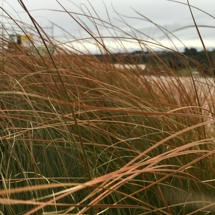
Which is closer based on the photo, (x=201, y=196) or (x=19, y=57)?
(x=201, y=196)

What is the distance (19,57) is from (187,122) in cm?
49

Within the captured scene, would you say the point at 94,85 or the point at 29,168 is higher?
the point at 94,85

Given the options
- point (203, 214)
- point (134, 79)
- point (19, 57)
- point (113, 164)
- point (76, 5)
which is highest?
point (76, 5)

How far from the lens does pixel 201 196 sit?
2.33ft

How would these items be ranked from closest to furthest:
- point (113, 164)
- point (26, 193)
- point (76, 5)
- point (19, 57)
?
point (26, 193) → point (113, 164) → point (19, 57) → point (76, 5)

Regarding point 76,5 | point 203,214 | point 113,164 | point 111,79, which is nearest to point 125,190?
point 113,164

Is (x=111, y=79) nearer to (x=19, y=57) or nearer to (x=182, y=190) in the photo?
(x=19, y=57)

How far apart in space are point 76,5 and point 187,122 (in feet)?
2.13

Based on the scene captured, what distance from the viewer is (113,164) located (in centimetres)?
79

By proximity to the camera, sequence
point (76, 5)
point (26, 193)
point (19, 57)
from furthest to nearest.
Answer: point (76, 5) → point (19, 57) → point (26, 193)

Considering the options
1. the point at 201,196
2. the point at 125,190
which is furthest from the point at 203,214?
the point at 125,190

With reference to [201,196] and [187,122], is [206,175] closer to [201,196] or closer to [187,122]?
[201,196]

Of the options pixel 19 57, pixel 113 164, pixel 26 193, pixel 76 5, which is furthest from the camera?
pixel 76 5

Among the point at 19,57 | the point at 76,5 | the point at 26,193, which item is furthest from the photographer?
the point at 76,5
